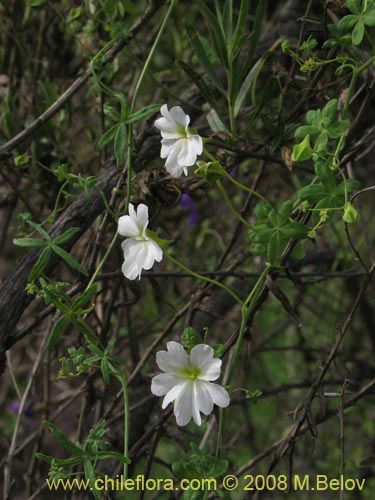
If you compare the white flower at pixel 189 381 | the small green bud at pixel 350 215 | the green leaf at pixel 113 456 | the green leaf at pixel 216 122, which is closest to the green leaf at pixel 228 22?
the green leaf at pixel 216 122

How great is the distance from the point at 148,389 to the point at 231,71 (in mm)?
649

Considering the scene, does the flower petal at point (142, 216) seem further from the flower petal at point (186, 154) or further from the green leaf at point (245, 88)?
the green leaf at point (245, 88)

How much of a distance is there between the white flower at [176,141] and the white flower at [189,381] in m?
0.22

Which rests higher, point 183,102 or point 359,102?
point 183,102

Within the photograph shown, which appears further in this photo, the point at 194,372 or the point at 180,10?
the point at 180,10

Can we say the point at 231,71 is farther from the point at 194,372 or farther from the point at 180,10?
the point at 180,10

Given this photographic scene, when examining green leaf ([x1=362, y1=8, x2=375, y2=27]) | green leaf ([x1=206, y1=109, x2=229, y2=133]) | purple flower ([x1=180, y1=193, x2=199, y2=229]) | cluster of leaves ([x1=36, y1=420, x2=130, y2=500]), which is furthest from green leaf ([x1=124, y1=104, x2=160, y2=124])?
purple flower ([x1=180, y1=193, x2=199, y2=229])

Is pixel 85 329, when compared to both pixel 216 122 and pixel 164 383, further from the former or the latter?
pixel 216 122

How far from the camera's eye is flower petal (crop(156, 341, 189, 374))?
884 mm

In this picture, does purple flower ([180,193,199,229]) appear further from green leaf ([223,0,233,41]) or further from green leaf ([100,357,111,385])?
green leaf ([100,357,111,385])

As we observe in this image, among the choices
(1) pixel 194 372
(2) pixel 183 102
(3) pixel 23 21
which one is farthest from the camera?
(3) pixel 23 21

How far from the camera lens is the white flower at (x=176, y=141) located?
0.92 m

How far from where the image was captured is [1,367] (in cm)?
114

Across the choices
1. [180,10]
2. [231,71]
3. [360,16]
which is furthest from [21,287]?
[180,10]
